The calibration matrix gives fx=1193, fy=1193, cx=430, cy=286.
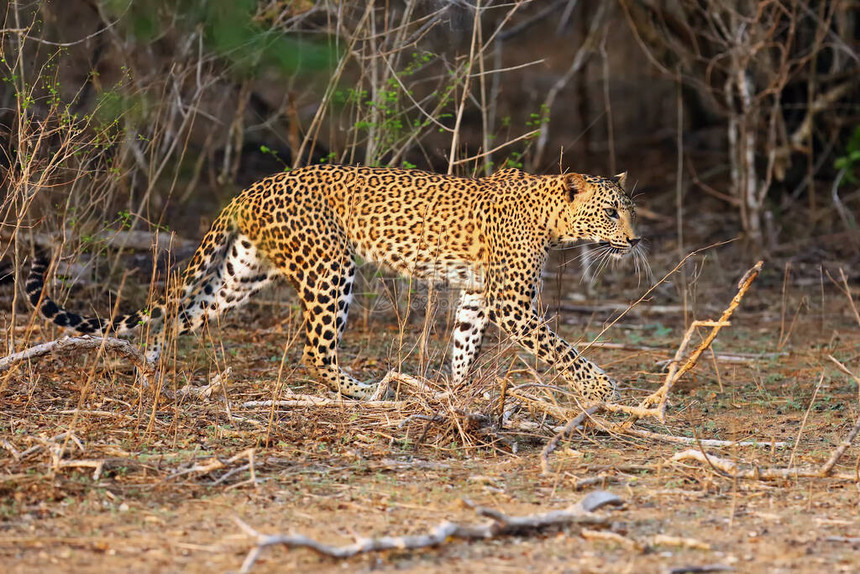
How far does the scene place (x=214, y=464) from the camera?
5195mm

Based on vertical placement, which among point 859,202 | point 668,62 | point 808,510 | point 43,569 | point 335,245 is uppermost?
point 668,62

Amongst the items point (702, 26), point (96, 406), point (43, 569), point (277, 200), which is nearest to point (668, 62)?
point (702, 26)

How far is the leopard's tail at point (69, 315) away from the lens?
263 inches

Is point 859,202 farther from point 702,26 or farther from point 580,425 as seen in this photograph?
point 580,425

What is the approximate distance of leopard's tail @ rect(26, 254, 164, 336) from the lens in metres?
6.67

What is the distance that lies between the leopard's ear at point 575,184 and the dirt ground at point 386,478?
135 centimetres

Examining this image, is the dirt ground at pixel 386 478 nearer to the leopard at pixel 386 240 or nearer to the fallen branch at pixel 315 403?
the fallen branch at pixel 315 403

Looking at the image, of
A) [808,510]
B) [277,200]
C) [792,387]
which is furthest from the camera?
[792,387]

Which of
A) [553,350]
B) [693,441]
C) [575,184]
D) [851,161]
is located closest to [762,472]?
[693,441]

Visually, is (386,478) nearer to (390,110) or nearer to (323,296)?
(323,296)

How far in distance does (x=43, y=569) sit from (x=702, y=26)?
432 inches

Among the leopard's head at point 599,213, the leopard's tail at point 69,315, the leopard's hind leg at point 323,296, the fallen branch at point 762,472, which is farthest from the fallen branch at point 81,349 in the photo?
the fallen branch at point 762,472

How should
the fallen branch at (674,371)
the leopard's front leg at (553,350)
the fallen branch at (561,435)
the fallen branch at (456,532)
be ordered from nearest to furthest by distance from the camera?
1. the fallen branch at (456,532)
2. the fallen branch at (561,435)
3. the fallen branch at (674,371)
4. the leopard's front leg at (553,350)

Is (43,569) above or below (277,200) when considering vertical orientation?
below
